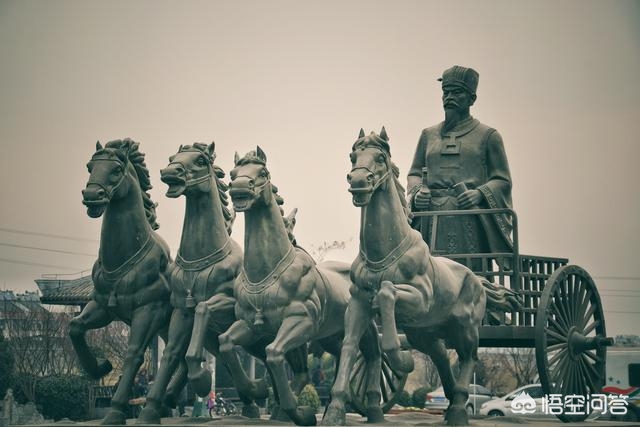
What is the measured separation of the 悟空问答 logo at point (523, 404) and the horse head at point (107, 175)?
28.1 ft

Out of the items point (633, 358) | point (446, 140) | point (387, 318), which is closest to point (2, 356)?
point (633, 358)

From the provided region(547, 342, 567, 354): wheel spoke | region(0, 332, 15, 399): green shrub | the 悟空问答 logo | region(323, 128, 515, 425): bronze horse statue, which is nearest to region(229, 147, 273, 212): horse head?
region(323, 128, 515, 425): bronze horse statue

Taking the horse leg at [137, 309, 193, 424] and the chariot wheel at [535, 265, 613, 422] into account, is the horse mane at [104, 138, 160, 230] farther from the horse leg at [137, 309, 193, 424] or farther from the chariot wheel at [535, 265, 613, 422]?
the chariot wheel at [535, 265, 613, 422]

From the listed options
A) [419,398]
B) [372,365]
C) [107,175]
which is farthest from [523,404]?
[419,398]

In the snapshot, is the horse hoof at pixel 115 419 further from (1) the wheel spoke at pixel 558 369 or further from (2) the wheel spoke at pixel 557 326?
(2) the wheel spoke at pixel 557 326

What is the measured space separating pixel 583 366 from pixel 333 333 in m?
3.52

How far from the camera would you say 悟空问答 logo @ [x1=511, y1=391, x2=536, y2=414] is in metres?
22.2

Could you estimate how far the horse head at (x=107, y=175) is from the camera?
13648 millimetres

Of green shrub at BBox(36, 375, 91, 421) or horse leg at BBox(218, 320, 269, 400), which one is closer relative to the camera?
horse leg at BBox(218, 320, 269, 400)

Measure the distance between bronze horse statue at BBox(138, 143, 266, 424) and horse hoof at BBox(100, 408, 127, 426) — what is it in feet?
0.86

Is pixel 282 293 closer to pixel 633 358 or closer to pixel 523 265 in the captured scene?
pixel 523 265

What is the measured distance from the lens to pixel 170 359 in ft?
45.6

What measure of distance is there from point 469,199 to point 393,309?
12.5 feet

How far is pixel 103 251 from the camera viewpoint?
562 inches
